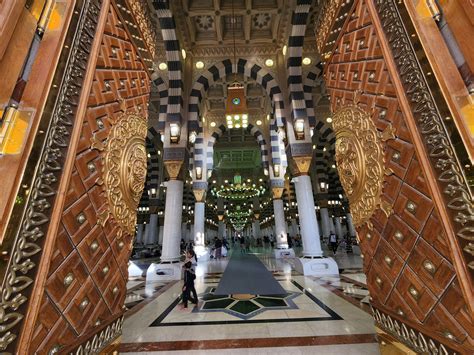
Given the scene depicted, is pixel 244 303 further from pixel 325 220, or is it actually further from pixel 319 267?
pixel 325 220

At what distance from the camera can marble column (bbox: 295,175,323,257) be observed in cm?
676

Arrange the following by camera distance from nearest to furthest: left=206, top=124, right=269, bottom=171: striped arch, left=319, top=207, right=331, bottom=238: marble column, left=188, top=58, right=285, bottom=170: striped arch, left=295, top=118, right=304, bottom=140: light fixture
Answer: left=295, top=118, right=304, bottom=140: light fixture < left=188, top=58, right=285, bottom=170: striped arch < left=206, top=124, right=269, bottom=171: striped arch < left=319, top=207, right=331, bottom=238: marble column

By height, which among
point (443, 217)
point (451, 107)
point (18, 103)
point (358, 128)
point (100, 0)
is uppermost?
point (100, 0)

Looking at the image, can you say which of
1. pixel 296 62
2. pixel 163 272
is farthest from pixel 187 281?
pixel 296 62

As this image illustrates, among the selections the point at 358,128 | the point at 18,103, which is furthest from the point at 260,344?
the point at 18,103

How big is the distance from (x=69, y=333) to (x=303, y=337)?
95.0 inches

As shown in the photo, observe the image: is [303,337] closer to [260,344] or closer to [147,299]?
[260,344]

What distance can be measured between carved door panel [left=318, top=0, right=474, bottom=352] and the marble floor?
103cm

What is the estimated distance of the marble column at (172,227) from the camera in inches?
267

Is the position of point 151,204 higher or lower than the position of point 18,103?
higher

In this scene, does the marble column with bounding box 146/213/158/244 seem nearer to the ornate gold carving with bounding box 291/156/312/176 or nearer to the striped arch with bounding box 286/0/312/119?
the ornate gold carving with bounding box 291/156/312/176

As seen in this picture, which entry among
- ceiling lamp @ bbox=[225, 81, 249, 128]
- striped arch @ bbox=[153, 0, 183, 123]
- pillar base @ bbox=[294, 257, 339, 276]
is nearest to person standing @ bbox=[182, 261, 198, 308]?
pillar base @ bbox=[294, 257, 339, 276]

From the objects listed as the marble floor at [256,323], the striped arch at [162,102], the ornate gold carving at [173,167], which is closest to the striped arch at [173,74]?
the striped arch at [162,102]

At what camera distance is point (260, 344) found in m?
2.41
